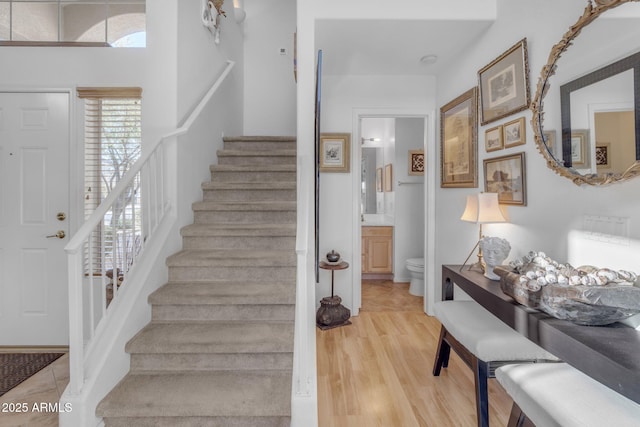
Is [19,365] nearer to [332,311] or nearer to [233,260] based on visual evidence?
[233,260]

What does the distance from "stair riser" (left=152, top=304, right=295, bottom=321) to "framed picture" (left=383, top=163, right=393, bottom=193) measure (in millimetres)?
3081

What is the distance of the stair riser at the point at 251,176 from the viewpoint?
9.87 feet

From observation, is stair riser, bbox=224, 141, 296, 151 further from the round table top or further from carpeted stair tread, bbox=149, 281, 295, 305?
carpeted stair tread, bbox=149, 281, 295, 305

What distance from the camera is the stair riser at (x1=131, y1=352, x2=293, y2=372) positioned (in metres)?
1.79

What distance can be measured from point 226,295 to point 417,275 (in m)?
2.61

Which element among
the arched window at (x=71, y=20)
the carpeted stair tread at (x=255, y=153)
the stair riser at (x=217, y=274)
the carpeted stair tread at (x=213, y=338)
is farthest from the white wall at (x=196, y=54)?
the carpeted stair tread at (x=213, y=338)

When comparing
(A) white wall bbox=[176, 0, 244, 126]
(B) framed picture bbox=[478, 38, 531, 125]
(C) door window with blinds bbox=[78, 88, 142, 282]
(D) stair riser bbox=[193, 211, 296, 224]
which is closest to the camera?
(B) framed picture bbox=[478, 38, 531, 125]

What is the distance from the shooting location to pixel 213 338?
72.4 inches

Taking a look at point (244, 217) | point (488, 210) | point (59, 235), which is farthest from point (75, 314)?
point (488, 210)

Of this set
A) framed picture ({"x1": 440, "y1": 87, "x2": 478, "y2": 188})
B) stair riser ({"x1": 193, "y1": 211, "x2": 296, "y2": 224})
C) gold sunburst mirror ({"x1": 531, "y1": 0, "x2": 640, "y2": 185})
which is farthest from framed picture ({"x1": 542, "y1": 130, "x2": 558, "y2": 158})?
stair riser ({"x1": 193, "y1": 211, "x2": 296, "y2": 224})

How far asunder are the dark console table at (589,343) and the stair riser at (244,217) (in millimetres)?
1669

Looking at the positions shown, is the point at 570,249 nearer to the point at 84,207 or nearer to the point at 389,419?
the point at 389,419

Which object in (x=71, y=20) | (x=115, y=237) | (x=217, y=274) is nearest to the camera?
(x=115, y=237)

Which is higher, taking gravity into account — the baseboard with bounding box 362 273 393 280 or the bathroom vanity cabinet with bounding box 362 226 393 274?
the bathroom vanity cabinet with bounding box 362 226 393 274
